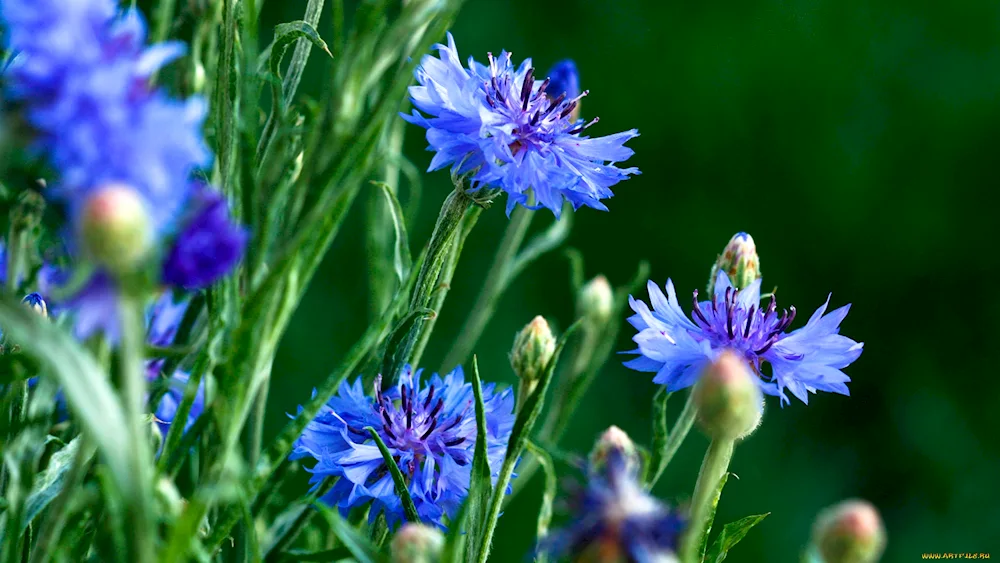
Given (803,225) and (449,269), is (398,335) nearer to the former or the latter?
(449,269)

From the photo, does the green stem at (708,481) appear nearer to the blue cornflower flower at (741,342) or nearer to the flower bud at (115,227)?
the blue cornflower flower at (741,342)

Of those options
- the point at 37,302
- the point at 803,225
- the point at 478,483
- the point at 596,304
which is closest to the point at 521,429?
the point at 478,483

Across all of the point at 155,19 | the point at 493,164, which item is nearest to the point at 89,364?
the point at 493,164

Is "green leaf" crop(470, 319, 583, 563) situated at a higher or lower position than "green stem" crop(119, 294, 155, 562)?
higher

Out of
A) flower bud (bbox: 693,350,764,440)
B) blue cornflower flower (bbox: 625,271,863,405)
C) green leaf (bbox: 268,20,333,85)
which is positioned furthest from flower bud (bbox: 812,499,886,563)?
green leaf (bbox: 268,20,333,85)

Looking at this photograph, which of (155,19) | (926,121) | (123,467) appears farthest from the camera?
(926,121)

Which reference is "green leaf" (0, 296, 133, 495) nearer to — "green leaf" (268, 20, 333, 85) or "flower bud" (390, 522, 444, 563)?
"flower bud" (390, 522, 444, 563)

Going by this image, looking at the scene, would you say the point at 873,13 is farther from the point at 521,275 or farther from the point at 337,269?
the point at 337,269
